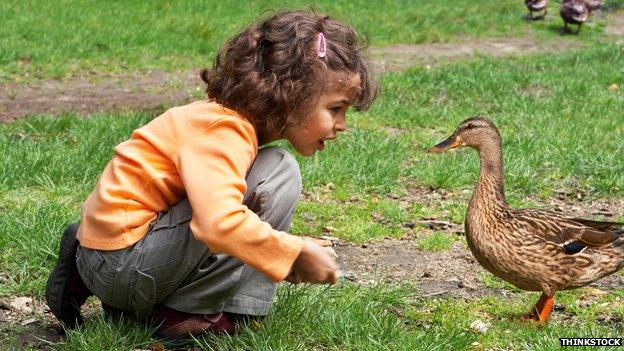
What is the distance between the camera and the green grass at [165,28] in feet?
37.9

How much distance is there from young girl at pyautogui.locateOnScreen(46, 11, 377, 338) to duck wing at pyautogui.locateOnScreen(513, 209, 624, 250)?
1.14m

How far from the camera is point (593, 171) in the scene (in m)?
7.06

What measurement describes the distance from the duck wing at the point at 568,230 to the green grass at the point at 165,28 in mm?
5069

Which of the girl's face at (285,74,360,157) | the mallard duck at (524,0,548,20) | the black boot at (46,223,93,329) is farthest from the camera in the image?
the mallard duck at (524,0,548,20)

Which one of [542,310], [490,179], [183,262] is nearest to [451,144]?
[490,179]

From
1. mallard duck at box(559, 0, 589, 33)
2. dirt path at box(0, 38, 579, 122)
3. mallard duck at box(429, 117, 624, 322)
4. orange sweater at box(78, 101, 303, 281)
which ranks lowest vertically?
mallard duck at box(559, 0, 589, 33)

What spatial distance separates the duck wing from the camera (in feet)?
14.7

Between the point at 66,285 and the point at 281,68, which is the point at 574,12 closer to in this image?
the point at 281,68

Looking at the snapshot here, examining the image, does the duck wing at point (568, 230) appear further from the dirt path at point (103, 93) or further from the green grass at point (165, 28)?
the dirt path at point (103, 93)

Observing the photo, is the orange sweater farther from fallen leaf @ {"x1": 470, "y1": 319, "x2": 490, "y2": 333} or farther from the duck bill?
the duck bill

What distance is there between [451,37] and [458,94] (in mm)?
6403

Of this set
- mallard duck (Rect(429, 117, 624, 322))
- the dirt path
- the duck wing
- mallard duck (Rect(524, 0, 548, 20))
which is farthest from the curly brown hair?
mallard duck (Rect(524, 0, 548, 20))
